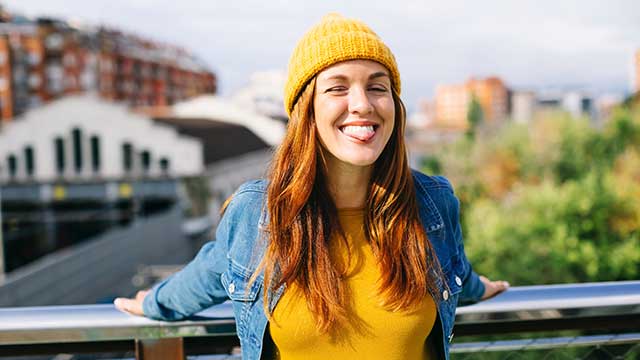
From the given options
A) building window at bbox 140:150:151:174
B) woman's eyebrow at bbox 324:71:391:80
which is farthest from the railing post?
building window at bbox 140:150:151:174

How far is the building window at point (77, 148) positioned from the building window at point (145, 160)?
236 centimetres

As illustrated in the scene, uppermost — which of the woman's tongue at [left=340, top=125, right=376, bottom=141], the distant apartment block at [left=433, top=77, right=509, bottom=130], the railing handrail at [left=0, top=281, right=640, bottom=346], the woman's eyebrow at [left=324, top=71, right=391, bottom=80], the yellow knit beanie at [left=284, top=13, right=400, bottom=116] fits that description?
the distant apartment block at [left=433, top=77, right=509, bottom=130]

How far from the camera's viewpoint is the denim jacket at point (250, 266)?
5.09 feet

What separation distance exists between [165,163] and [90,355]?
Answer: 905 inches

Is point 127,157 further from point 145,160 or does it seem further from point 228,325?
point 228,325

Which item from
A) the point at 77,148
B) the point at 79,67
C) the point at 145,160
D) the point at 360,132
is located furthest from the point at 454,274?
the point at 79,67

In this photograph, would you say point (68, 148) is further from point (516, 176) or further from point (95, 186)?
point (516, 176)

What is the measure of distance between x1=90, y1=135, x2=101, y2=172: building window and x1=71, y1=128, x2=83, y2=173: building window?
467 millimetres

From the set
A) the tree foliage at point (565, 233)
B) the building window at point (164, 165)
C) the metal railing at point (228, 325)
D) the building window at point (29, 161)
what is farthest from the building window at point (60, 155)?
the metal railing at point (228, 325)

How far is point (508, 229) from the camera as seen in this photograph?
50.7ft

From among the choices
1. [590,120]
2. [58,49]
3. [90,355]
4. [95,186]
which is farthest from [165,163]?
[58,49]

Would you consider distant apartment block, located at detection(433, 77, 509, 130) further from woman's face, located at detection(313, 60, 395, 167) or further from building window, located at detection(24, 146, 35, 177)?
woman's face, located at detection(313, 60, 395, 167)

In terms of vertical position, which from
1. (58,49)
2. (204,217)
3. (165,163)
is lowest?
(204,217)

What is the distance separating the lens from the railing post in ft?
5.92
